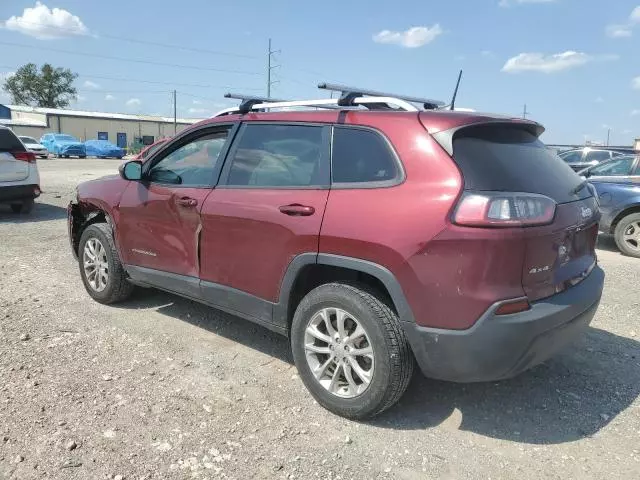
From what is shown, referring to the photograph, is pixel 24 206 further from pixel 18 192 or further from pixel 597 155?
pixel 597 155

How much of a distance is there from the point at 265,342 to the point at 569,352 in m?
2.33

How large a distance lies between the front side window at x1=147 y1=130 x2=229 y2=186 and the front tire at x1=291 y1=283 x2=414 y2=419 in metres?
1.35

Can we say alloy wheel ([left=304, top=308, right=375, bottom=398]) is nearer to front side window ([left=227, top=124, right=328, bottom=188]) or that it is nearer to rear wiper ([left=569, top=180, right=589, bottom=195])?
front side window ([left=227, top=124, right=328, bottom=188])

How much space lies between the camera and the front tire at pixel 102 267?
4758mm

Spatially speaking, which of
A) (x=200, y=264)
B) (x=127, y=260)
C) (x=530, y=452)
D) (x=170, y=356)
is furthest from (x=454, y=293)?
(x=127, y=260)

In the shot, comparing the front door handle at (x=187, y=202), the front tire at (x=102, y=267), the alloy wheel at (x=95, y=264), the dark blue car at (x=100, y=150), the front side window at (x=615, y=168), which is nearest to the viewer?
the front door handle at (x=187, y=202)

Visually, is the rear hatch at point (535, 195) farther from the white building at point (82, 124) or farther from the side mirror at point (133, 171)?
the white building at point (82, 124)

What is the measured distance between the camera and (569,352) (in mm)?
4090

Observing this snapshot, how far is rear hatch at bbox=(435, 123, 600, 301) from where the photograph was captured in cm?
267

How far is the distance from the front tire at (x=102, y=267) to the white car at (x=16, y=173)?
19.0ft

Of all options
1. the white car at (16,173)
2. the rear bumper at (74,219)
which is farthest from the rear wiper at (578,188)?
the white car at (16,173)

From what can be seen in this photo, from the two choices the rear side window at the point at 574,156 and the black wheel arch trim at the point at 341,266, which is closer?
the black wheel arch trim at the point at 341,266

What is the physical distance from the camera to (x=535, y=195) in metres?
2.74

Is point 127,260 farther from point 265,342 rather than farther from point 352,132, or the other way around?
point 352,132
